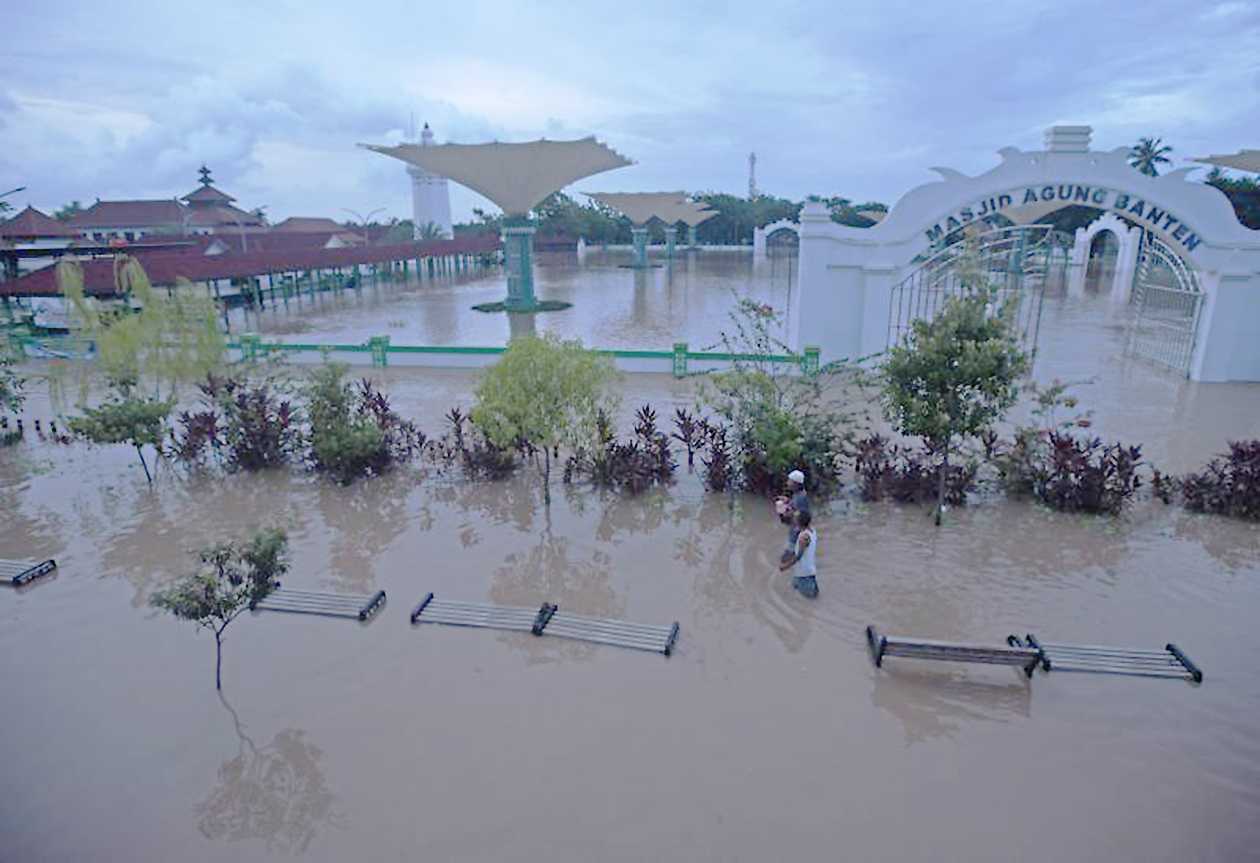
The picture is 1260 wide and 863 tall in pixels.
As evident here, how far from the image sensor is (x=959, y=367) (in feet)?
30.0

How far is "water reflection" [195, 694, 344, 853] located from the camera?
514 centimetres

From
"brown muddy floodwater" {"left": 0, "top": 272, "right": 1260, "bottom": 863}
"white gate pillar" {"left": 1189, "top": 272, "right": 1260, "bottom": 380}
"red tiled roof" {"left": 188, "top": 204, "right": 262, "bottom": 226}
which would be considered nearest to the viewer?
"brown muddy floodwater" {"left": 0, "top": 272, "right": 1260, "bottom": 863}

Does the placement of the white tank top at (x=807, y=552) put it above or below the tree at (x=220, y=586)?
below

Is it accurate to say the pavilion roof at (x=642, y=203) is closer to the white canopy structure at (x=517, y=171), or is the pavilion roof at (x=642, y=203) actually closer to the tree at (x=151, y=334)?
the white canopy structure at (x=517, y=171)

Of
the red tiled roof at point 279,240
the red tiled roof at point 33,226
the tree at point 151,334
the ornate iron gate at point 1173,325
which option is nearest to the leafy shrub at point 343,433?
the tree at point 151,334

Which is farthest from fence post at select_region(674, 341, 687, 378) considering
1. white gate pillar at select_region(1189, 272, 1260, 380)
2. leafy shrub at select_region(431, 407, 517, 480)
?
white gate pillar at select_region(1189, 272, 1260, 380)

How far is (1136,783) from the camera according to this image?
213 inches

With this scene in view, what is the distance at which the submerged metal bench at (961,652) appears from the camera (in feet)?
20.9

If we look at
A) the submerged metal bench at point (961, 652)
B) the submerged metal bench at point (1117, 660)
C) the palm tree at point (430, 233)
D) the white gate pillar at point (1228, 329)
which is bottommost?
the submerged metal bench at point (1117, 660)

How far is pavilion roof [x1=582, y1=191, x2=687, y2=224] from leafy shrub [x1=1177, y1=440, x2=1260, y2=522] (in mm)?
46321

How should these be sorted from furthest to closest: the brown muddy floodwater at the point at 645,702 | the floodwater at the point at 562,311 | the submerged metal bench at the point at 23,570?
1. the floodwater at the point at 562,311
2. the submerged metal bench at the point at 23,570
3. the brown muddy floodwater at the point at 645,702

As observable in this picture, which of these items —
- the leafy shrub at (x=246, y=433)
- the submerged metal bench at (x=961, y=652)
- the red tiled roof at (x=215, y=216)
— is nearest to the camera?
the submerged metal bench at (x=961, y=652)

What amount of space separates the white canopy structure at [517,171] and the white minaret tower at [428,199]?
5367 cm

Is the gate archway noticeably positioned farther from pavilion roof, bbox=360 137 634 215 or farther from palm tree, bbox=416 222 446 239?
palm tree, bbox=416 222 446 239
